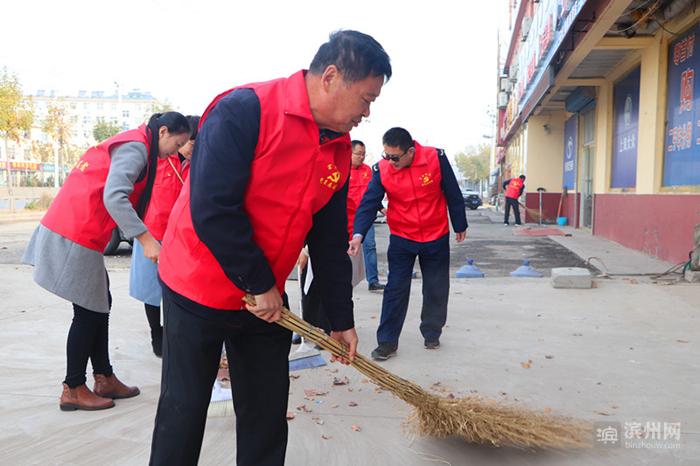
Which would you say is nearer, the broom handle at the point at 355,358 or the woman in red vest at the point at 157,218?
the broom handle at the point at 355,358

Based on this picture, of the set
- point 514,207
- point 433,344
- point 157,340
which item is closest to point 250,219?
point 157,340

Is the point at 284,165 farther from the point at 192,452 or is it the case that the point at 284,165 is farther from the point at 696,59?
the point at 696,59

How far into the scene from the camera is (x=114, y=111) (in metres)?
108

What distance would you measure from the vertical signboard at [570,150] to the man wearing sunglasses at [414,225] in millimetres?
13050

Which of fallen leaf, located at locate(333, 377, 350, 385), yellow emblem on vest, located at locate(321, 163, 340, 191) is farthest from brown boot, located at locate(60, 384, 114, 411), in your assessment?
yellow emblem on vest, located at locate(321, 163, 340, 191)

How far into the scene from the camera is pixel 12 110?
2388 centimetres

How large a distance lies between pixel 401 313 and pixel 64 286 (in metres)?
2.20

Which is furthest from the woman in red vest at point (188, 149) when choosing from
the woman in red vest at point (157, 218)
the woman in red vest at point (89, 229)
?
the woman in red vest at point (89, 229)

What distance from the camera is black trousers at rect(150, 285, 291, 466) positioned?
1.80 meters

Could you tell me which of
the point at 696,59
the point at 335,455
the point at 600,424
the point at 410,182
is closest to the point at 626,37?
the point at 696,59

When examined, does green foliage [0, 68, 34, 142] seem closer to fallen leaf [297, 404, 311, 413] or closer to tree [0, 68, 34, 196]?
tree [0, 68, 34, 196]

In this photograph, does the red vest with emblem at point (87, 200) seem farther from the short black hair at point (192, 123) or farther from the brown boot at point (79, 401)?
the brown boot at point (79, 401)

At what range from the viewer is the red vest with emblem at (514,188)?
17078mm

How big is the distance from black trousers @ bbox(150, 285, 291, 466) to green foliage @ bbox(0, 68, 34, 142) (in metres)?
25.5
